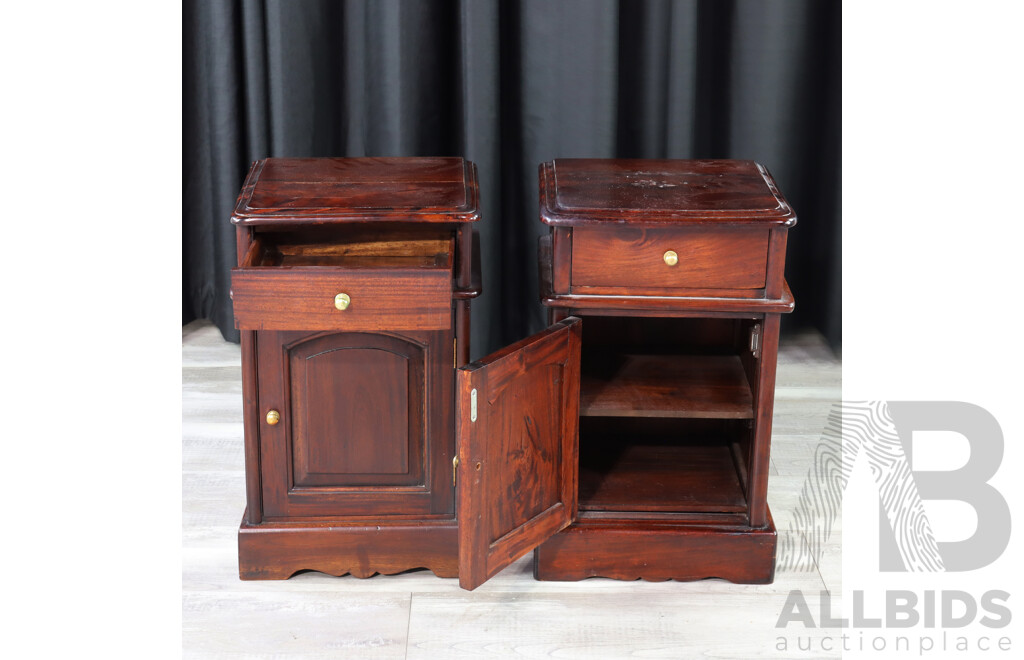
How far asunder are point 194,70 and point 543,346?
1471mm

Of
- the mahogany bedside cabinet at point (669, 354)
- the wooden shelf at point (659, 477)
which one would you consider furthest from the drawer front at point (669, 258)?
the wooden shelf at point (659, 477)

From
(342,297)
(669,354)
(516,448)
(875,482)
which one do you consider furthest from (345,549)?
(875,482)

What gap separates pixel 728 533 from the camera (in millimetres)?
2193

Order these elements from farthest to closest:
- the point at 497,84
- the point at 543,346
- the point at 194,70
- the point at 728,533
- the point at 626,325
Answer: the point at 194,70 → the point at 497,84 → the point at 626,325 → the point at 728,533 → the point at 543,346

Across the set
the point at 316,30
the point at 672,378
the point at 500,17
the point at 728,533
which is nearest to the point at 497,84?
the point at 500,17

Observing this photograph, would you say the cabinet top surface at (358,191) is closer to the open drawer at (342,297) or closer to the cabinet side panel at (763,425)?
the open drawer at (342,297)

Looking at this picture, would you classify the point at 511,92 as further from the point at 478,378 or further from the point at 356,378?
the point at 478,378

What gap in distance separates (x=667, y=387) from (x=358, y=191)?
2.29 feet

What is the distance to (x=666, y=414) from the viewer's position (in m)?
2.18

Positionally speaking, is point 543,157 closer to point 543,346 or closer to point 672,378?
point 672,378

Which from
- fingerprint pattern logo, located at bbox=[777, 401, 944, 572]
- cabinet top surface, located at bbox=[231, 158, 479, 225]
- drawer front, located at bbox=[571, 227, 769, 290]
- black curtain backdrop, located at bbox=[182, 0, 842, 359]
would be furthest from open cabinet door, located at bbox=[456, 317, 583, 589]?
black curtain backdrop, located at bbox=[182, 0, 842, 359]

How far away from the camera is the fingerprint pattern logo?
2270 mm

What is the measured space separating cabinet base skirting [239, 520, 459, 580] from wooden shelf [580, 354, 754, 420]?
1.22 ft

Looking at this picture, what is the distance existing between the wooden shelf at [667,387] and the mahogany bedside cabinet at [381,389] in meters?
0.14
